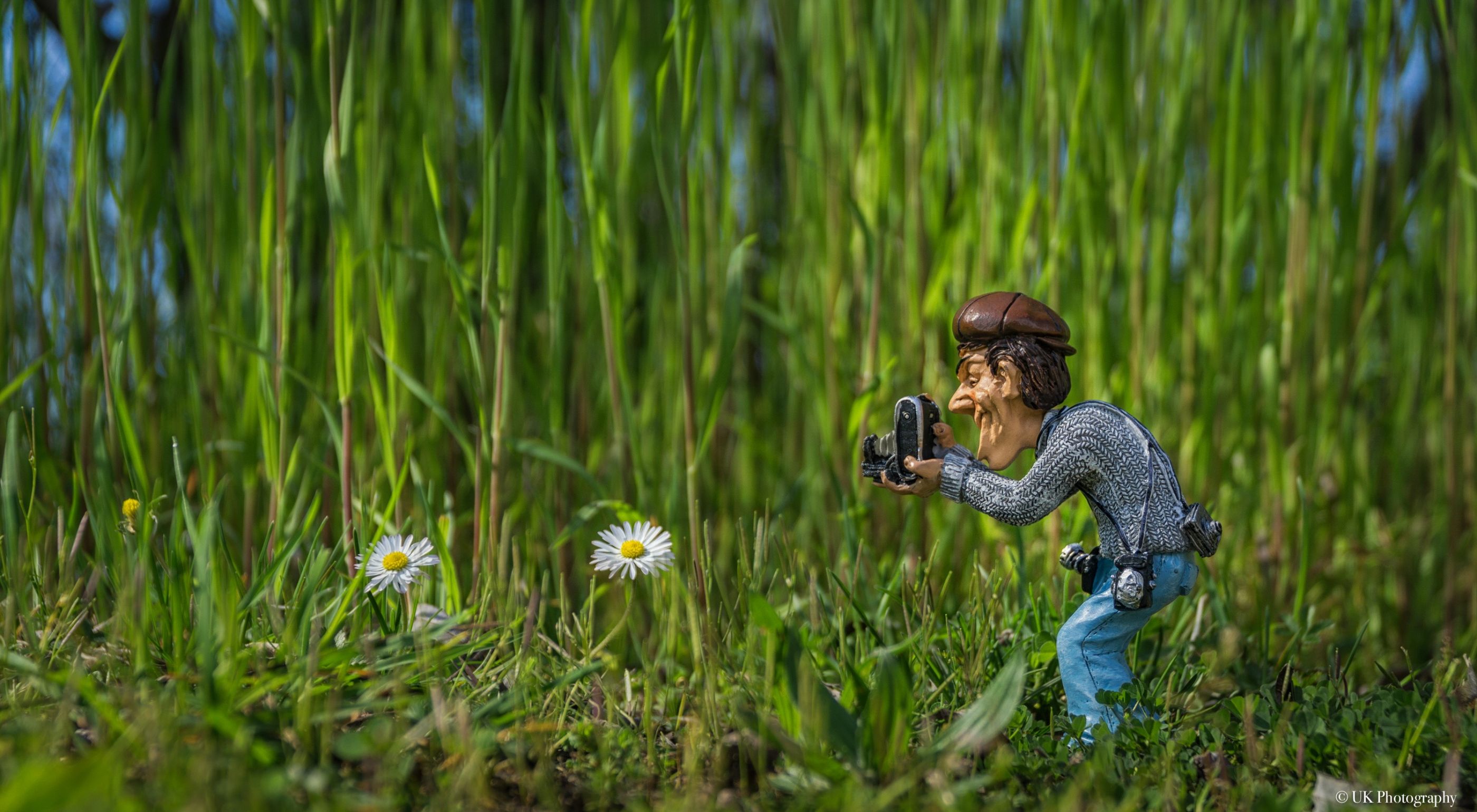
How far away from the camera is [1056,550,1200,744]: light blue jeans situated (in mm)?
962

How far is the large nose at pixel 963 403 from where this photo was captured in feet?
3.41

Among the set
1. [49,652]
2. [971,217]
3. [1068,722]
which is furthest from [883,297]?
[49,652]

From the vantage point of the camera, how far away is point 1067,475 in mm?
983

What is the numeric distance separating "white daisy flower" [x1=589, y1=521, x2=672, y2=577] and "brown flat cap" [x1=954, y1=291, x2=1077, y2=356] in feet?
1.29

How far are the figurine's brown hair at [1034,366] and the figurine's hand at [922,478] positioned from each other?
0.11 m

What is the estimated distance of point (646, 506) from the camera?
4.49 ft

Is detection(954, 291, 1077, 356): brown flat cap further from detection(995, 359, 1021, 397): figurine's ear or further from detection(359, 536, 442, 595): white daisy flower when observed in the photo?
detection(359, 536, 442, 595): white daisy flower

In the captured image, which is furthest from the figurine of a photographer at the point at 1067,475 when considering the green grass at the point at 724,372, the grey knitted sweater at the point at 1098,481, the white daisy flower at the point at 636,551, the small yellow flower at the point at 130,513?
the small yellow flower at the point at 130,513

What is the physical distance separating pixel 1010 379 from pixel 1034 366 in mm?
26

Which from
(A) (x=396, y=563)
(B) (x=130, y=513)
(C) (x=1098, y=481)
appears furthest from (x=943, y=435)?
(B) (x=130, y=513)

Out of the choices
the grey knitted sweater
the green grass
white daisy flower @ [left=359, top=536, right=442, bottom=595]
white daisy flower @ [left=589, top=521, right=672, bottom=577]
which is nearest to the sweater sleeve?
the grey knitted sweater

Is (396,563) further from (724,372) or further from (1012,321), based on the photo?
(1012,321)

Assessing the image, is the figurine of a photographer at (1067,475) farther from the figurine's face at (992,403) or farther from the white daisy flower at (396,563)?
the white daisy flower at (396,563)

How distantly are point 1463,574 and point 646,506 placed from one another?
1.37 metres
